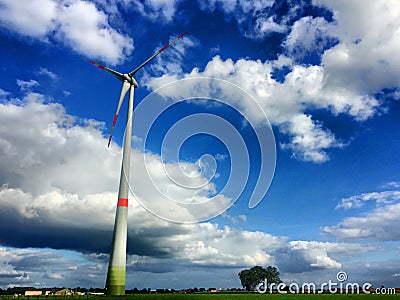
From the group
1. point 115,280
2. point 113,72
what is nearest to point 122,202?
point 115,280

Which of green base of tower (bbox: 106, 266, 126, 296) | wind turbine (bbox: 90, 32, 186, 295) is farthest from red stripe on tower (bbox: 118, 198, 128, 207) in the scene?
green base of tower (bbox: 106, 266, 126, 296)

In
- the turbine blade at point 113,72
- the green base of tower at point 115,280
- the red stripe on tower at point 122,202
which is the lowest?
the green base of tower at point 115,280

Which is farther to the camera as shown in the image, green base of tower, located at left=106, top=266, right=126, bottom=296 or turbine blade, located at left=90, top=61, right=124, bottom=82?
turbine blade, located at left=90, top=61, right=124, bottom=82

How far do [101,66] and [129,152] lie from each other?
27.6 metres

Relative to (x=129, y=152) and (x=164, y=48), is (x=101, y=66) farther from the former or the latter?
(x=129, y=152)

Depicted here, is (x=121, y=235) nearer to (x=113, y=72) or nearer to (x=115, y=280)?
(x=115, y=280)

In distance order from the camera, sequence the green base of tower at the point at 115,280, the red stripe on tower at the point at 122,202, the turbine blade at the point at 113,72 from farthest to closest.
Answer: the turbine blade at the point at 113,72 < the red stripe on tower at the point at 122,202 < the green base of tower at the point at 115,280

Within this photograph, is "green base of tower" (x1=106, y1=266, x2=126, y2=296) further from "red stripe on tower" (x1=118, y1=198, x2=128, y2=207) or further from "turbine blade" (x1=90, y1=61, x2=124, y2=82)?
"turbine blade" (x1=90, y1=61, x2=124, y2=82)

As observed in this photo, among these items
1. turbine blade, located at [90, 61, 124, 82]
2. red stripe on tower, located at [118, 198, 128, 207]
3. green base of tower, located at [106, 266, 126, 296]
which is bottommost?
green base of tower, located at [106, 266, 126, 296]

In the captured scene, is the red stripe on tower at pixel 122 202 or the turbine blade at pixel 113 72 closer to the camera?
the red stripe on tower at pixel 122 202

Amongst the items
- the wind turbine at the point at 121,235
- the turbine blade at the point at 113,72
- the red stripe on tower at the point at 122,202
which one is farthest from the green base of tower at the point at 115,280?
the turbine blade at the point at 113,72

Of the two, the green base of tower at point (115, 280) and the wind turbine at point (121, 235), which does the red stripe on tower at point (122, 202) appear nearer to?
the wind turbine at point (121, 235)

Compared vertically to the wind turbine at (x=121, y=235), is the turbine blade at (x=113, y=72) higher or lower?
higher

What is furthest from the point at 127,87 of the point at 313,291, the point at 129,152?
the point at 313,291
